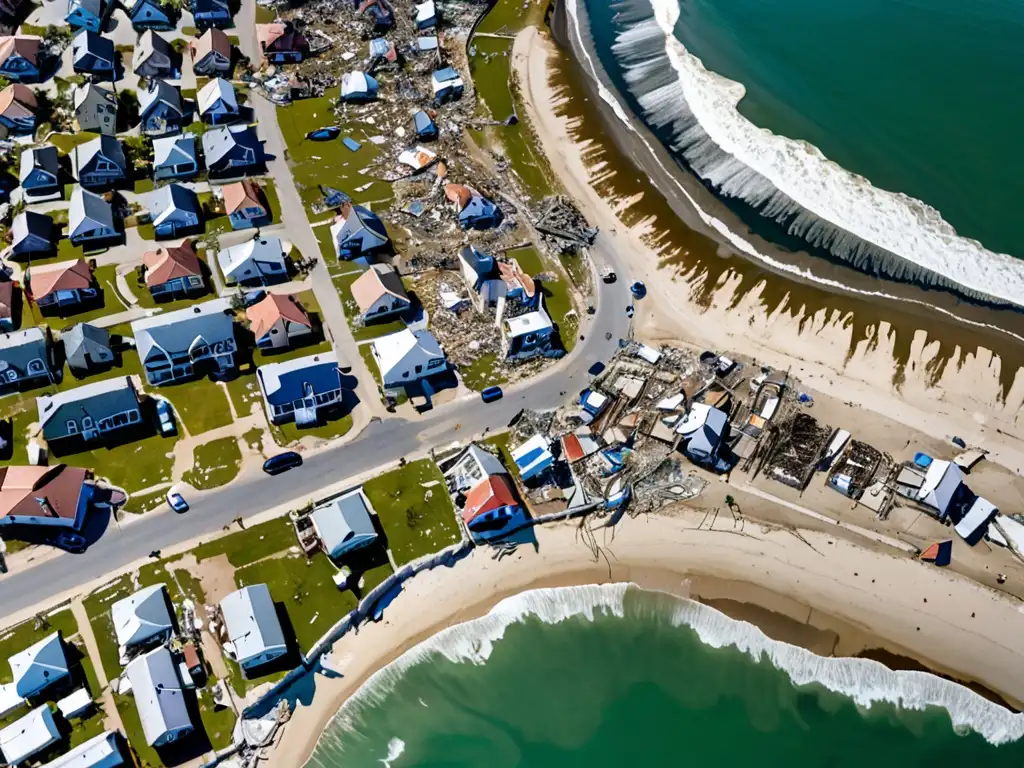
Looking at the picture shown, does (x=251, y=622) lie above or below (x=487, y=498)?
below

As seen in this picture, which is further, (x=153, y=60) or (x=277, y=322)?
(x=153, y=60)

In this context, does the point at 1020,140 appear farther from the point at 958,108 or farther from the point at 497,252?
the point at 497,252

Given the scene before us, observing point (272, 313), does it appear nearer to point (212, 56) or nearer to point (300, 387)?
point (300, 387)

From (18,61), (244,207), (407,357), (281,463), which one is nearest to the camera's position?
(281,463)

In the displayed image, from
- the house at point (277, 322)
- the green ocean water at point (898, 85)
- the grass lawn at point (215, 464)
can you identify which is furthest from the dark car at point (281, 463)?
the green ocean water at point (898, 85)

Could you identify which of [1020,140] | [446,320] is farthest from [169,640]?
[1020,140]

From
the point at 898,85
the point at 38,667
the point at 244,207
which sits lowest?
the point at 38,667

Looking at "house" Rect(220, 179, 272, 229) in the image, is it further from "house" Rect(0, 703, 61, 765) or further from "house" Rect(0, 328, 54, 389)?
"house" Rect(0, 703, 61, 765)

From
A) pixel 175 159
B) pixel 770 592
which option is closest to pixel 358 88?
pixel 175 159
